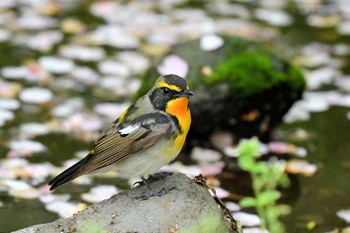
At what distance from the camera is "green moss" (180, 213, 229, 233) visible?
17.0ft

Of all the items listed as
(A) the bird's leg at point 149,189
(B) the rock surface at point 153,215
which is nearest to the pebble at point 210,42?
(A) the bird's leg at point 149,189

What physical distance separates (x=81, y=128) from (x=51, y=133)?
304mm

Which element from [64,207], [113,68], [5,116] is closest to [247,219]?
[64,207]

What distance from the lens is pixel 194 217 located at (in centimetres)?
527

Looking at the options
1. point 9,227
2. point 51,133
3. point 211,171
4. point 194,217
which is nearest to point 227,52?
point 211,171

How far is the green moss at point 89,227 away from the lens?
16.8 ft

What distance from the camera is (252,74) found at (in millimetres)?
8273

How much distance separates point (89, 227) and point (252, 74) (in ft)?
11.3

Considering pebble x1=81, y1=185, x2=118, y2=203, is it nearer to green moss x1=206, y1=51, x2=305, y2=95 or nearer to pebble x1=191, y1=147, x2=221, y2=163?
pebble x1=191, y1=147, x2=221, y2=163

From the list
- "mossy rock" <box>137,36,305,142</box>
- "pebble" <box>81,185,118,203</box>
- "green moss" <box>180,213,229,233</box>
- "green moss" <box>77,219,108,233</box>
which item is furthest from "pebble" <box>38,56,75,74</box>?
"green moss" <box>180,213,229,233</box>

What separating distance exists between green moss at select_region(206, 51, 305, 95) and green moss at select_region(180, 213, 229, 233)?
2.91m

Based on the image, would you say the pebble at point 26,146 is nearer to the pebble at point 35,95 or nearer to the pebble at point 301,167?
the pebble at point 35,95

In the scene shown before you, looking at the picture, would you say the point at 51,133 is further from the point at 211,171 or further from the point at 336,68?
the point at 336,68

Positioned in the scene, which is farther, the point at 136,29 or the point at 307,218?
the point at 136,29
